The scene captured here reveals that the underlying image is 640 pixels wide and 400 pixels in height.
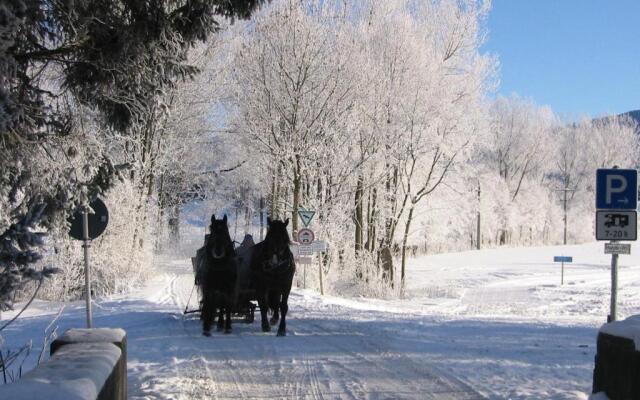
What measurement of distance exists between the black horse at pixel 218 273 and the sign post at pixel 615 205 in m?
5.69

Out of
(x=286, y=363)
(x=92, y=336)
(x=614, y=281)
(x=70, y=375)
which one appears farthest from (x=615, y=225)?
(x=70, y=375)

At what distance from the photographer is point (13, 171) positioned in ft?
22.9

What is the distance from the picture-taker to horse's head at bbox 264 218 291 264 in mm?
10539

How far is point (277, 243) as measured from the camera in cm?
1055

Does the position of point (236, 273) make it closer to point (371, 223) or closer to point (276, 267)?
point (276, 267)

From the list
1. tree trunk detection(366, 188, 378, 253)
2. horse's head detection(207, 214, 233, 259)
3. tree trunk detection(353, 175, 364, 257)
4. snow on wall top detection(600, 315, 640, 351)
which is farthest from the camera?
tree trunk detection(366, 188, 378, 253)

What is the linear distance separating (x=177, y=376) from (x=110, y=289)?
1406cm

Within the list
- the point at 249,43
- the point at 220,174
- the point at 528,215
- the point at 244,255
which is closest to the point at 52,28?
the point at 244,255

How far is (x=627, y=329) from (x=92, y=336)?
14.4 feet

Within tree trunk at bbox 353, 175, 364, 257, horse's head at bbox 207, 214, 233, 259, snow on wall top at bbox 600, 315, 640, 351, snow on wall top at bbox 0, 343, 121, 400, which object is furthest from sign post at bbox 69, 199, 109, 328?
tree trunk at bbox 353, 175, 364, 257

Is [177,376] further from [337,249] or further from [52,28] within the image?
[337,249]

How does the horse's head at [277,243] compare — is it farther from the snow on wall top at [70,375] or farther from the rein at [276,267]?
the snow on wall top at [70,375]

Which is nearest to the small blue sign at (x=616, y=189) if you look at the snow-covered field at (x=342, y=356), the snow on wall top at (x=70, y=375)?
the snow-covered field at (x=342, y=356)

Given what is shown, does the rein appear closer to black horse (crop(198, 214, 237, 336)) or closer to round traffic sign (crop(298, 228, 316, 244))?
black horse (crop(198, 214, 237, 336))
